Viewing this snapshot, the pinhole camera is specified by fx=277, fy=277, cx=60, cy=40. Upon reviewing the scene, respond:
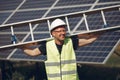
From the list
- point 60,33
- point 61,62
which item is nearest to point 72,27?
point 61,62

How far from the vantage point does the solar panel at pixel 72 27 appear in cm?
1135

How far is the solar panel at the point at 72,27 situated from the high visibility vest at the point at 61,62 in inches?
85.4

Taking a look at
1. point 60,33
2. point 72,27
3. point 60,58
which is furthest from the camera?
point 72,27

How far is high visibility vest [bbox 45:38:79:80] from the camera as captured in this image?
6.79m

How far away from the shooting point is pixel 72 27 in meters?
12.8

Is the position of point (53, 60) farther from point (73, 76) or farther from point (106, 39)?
point (106, 39)

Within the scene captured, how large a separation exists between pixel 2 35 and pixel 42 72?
3.90 meters

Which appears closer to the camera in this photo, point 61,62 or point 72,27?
point 61,62

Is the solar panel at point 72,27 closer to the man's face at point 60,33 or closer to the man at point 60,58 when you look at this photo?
the man at point 60,58

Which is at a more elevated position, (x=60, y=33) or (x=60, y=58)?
(x=60, y=33)

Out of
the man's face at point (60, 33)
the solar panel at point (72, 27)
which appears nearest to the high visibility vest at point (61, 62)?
the man's face at point (60, 33)

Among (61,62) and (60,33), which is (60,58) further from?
(60,33)

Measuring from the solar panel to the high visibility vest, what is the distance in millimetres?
2170

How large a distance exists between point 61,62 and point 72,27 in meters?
6.18
